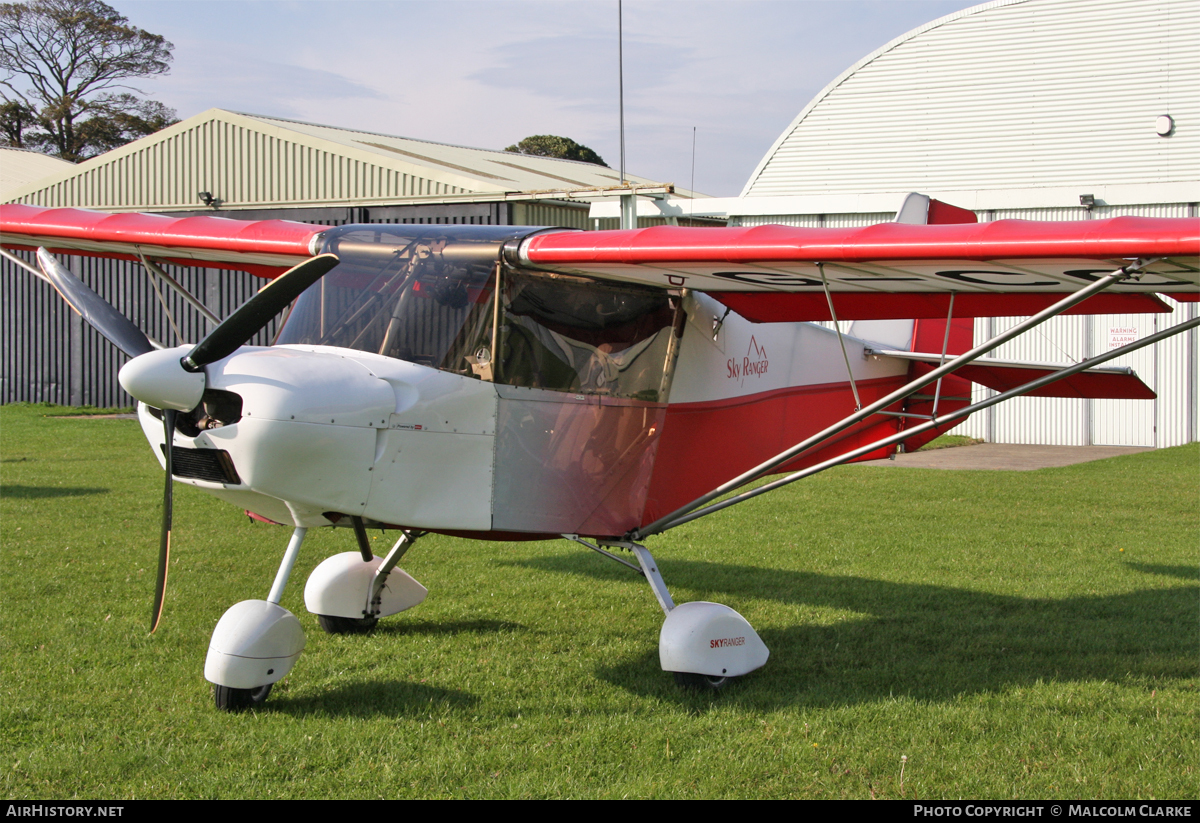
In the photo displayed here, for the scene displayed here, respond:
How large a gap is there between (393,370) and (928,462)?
41.2 ft

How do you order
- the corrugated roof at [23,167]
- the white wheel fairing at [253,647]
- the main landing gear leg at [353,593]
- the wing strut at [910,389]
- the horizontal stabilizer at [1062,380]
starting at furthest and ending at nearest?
the corrugated roof at [23,167], the horizontal stabilizer at [1062,380], the main landing gear leg at [353,593], the white wheel fairing at [253,647], the wing strut at [910,389]

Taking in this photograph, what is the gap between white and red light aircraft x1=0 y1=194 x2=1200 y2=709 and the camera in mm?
4238

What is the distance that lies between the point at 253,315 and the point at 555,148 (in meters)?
58.4

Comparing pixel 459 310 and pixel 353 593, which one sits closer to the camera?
pixel 459 310

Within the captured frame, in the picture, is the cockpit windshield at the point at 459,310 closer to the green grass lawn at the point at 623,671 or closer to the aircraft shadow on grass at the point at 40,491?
the green grass lawn at the point at 623,671

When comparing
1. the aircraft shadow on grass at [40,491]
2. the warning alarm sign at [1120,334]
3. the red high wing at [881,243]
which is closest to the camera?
the red high wing at [881,243]

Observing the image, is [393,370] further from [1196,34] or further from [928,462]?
[1196,34]

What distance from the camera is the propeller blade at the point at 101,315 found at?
4.48 meters

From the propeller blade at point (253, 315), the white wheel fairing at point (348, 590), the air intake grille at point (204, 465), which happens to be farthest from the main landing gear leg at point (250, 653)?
the propeller blade at point (253, 315)

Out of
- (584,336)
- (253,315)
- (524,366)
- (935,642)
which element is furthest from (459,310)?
(935,642)

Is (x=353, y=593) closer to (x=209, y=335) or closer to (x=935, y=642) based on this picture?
(x=209, y=335)

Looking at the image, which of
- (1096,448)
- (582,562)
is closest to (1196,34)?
(1096,448)

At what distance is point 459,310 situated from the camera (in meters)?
4.91

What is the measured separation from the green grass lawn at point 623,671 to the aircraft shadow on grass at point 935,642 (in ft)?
0.08
